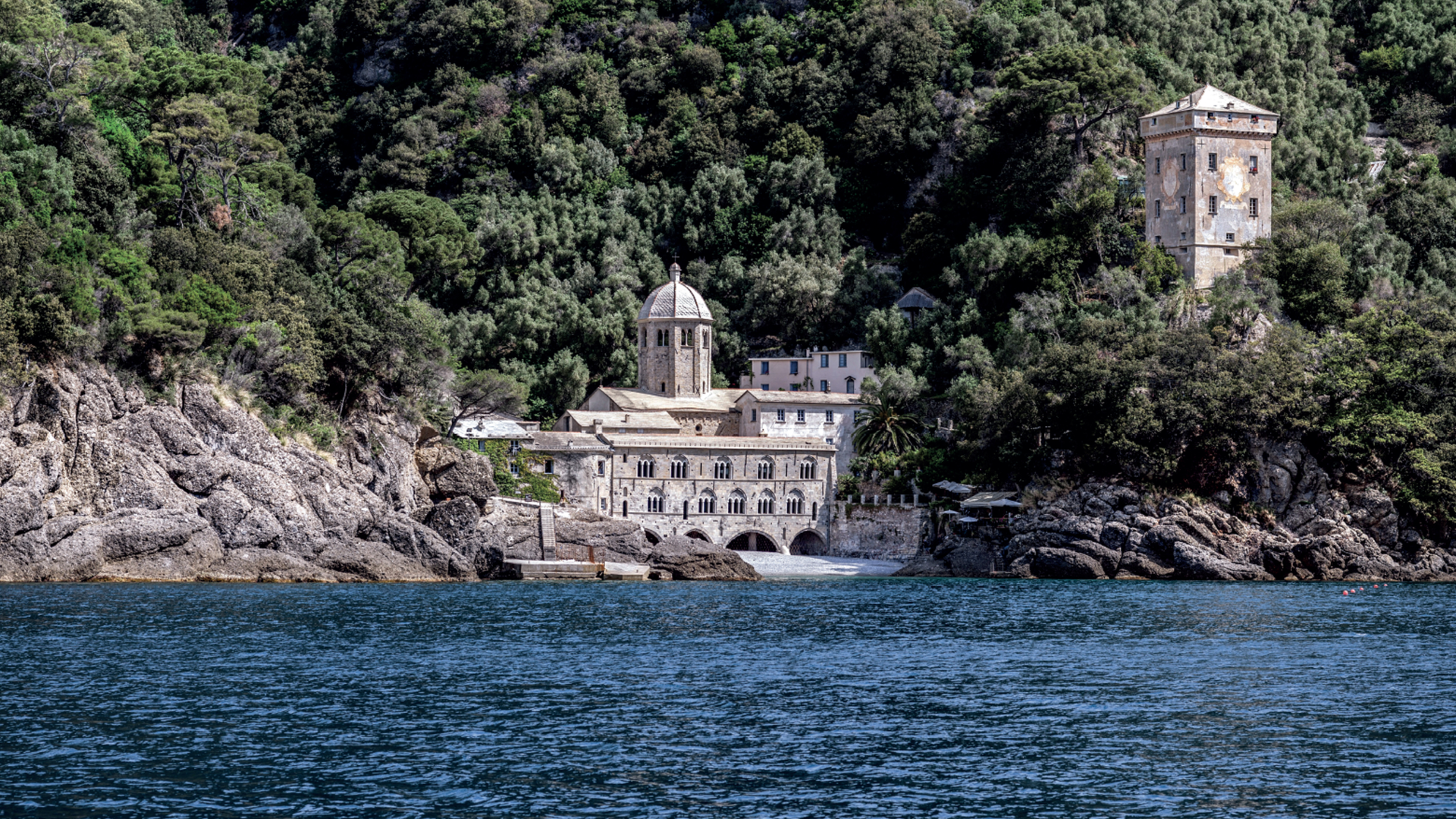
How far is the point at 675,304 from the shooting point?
99.6m

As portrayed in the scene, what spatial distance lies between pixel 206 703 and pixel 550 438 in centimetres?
4942

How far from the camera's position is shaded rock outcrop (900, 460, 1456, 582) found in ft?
255

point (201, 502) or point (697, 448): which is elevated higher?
→ point (697, 448)

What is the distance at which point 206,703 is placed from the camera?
38000 mm

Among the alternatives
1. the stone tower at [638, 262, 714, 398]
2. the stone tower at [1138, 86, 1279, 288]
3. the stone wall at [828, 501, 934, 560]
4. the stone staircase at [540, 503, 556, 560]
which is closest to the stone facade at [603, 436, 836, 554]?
the stone wall at [828, 501, 934, 560]

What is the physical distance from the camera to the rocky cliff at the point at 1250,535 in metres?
77.9

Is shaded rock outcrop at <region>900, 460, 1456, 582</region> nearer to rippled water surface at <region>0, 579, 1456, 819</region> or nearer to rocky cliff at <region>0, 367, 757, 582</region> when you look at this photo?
rippled water surface at <region>0, 579, 1456, 819</region>

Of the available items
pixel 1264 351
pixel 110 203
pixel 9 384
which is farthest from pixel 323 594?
pixel 1264 351

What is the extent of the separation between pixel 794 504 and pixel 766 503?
151 centimetres

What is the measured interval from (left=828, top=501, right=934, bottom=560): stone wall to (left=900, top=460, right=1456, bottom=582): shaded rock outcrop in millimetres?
8730

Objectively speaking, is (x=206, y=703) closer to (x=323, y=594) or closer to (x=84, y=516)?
(x=323, y=594)

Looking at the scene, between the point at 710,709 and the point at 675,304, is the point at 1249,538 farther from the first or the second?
the point at 710,709

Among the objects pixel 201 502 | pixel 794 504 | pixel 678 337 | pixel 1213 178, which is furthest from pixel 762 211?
pixel 201 502

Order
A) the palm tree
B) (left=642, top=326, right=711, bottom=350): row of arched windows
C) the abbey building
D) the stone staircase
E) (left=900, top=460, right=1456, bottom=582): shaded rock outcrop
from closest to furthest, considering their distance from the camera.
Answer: (left=900, top=460, right=1456, bottom=582): shaded rock outcrop < the stone staircase < the abbey building < the palm tree < (left=642, top=326, right=711, bottom=350): row of arched windows
